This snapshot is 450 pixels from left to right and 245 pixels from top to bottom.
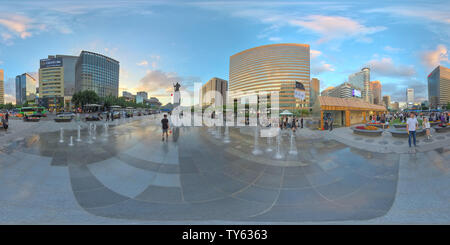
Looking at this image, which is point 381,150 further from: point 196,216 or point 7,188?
point 7,188

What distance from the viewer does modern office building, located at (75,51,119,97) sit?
9619cm

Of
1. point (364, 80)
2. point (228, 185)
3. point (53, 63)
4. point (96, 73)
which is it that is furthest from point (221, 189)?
point (364, 80)

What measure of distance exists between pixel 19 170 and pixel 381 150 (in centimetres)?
1328

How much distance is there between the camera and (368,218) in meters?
2.96

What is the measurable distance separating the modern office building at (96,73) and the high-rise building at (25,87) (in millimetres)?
37997

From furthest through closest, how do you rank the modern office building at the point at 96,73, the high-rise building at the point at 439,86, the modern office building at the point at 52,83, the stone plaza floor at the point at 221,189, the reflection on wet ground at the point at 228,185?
the modern office building at the point at 96,73 → the modern office building at the point at 52,83 → the high-rise building at the point at 439,86 → the reflection on wet ground at the point at 228,185 → the stone plaza floor at the point at 221,189

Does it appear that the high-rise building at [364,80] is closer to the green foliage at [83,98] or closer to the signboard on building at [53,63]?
the green foliage at [83,98]

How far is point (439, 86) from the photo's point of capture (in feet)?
281

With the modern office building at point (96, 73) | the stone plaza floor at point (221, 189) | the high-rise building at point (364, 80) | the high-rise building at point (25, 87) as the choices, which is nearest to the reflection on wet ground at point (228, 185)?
the stone plaza floor at point (221, 189)

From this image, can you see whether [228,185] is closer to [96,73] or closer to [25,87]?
[96,73]

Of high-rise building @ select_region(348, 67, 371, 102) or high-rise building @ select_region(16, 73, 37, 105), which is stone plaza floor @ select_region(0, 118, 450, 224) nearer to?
high-rise building @ select_region(348, 67, 371, 102)

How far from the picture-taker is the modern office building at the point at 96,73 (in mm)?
96188

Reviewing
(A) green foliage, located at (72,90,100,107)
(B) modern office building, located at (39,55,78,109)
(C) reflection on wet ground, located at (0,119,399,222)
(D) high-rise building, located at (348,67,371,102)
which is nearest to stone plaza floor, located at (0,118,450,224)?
(C) reflection on wet ground, located at (0,119,399,222)

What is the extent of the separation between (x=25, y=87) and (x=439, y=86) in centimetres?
23865
